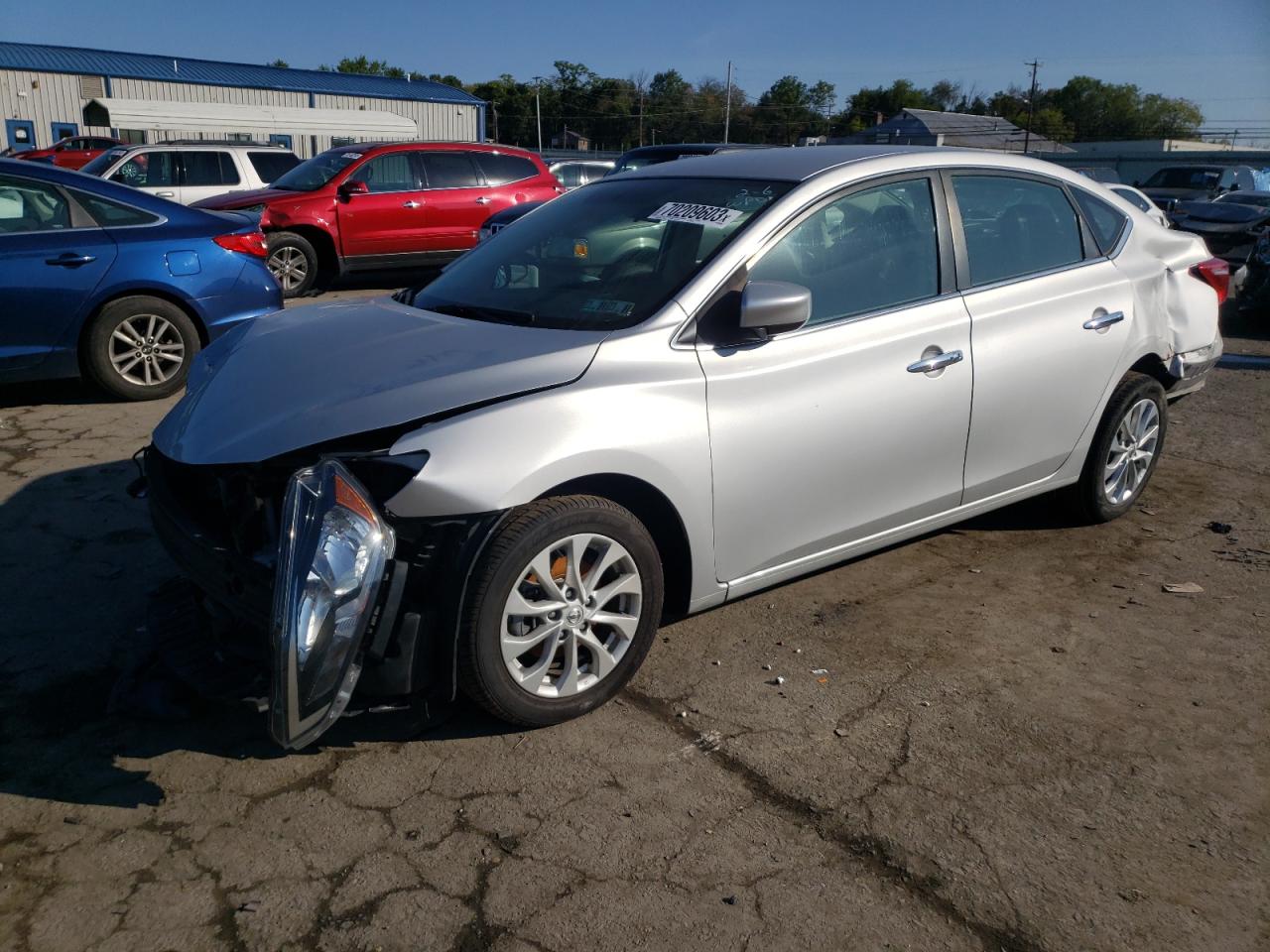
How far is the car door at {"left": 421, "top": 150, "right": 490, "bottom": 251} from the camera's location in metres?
12.1

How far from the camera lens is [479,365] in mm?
3084

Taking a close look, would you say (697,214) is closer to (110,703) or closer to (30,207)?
(110,703)

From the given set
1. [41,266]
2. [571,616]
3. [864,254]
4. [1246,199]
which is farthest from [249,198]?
[1246,199]

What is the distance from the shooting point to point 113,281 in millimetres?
6414

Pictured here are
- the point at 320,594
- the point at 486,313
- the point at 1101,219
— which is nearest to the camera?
the point at 320,594

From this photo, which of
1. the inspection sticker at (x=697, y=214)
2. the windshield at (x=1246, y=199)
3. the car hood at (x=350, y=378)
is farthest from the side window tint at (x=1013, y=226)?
the windshield at (x=1246, y=199)

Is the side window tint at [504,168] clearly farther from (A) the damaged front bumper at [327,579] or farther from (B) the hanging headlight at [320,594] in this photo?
(B) the hanging headlight at [320,594]

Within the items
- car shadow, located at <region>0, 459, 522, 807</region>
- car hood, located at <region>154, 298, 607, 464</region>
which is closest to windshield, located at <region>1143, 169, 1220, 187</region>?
car hood, located at <region>154, 298, 607, 464</region>

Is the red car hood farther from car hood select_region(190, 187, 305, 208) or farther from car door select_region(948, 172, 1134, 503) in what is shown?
car door select_region(948, 172, 1134, 503)

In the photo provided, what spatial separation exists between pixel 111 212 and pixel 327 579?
519cm

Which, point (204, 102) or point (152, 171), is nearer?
point (152, 171)

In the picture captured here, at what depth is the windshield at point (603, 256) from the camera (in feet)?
11.5

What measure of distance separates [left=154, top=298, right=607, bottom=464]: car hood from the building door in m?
44.7

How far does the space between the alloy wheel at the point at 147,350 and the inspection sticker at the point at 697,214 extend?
428 cm
